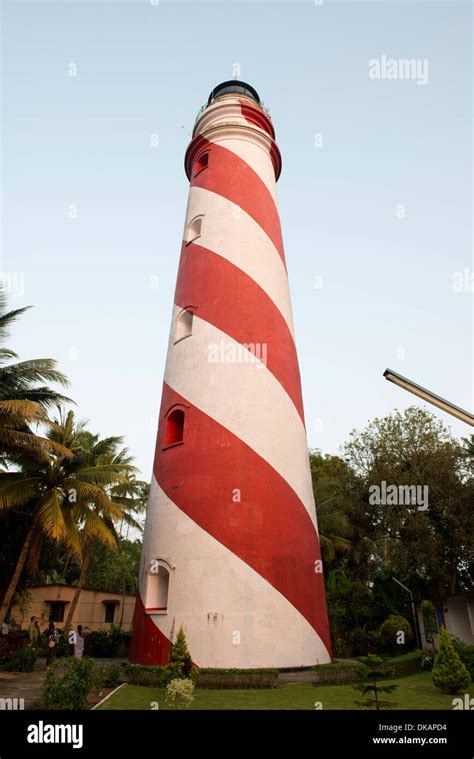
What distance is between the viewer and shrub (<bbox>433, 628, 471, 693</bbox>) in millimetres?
9148

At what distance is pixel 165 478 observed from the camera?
11734mm

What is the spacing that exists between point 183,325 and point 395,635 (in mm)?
13771

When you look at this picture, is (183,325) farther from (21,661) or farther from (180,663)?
(21,661)

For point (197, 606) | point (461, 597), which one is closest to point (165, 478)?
point (197, 606)

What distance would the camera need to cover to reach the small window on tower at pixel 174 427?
40.8 ft

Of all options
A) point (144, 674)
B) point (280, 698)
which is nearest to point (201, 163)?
point (144, 674)

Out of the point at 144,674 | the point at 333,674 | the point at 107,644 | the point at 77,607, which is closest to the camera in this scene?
the point at 144,674

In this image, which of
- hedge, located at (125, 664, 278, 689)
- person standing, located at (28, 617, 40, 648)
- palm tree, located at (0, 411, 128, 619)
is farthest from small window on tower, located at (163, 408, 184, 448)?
person standing, located at (28, 617, 40, 648)

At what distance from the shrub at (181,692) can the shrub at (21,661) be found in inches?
277

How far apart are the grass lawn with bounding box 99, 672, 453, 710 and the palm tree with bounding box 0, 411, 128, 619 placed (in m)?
5.92

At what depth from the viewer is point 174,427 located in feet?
41.5
